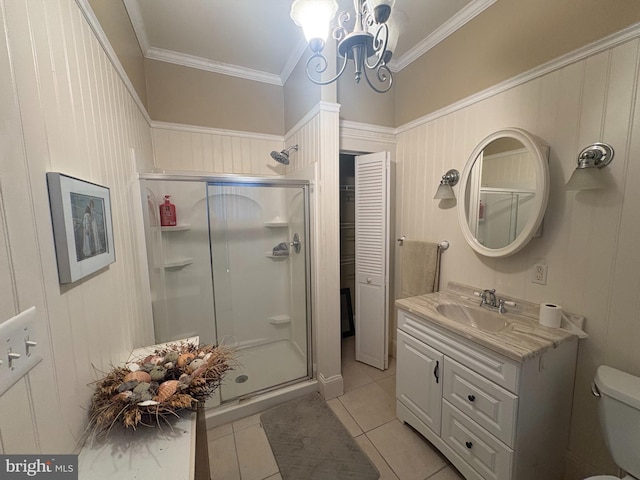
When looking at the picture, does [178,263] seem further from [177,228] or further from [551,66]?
[551,66]

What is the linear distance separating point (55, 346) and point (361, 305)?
84.5 inches

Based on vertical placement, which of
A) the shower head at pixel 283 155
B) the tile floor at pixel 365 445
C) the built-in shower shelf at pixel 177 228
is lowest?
the tile floor at pixel 365 445

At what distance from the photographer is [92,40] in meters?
1.03

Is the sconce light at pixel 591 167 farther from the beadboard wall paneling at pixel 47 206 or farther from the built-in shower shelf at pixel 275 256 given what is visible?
the built-in shower shelf at pixel 275 256

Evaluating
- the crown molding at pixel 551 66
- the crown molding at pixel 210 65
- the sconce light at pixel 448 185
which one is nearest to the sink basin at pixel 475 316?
the sconce light at pixel 448 185

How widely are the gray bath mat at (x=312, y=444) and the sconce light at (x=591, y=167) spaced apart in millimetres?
1896

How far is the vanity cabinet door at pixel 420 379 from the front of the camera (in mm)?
1502

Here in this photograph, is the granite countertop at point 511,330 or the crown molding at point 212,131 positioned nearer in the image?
the granite countertop at point 511,330

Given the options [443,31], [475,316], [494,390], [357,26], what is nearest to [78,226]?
[357,26]

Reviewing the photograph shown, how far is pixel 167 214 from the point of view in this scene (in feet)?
6.63

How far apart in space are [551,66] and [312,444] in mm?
2672

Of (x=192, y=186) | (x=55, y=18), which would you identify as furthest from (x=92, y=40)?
(x=192, y=186)

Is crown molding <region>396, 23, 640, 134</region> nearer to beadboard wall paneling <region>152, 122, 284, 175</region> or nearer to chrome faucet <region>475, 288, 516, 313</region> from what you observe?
chrome faucet <region>475, 288, 516, 313</region>

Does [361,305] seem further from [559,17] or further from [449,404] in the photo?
[559,17]
